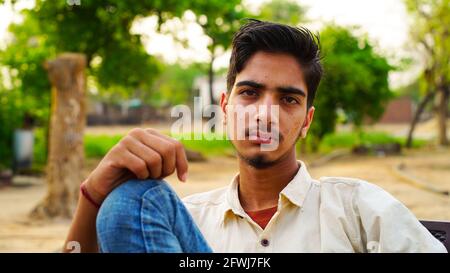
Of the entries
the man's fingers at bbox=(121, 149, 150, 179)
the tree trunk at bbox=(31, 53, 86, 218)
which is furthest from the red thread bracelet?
the tree trunk at bbox=(31, 53, 86, 218)

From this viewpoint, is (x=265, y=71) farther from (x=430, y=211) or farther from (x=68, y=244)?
(x=430, y=211)

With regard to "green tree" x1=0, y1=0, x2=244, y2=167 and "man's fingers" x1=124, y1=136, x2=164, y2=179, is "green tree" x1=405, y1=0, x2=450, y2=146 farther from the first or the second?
"man's fingers" x1=124, y1=136, x2=164, y2=179

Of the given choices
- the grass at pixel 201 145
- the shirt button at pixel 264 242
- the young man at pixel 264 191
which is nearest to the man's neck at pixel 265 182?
the young man at pixel 264 191

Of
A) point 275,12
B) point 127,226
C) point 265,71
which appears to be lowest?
point 127,226

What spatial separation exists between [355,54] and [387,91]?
5.79 feet

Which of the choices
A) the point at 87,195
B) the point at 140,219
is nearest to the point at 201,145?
the point at 87,195

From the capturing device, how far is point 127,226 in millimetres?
1045

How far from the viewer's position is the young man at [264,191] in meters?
1.10

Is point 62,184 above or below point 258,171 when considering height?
below

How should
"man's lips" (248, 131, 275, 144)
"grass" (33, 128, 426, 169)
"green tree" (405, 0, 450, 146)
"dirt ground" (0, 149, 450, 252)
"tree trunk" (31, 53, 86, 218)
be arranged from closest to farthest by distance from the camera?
"man's lips" (248, 131, 275, 144)
"dirt ground" (0, 149, 450, 252)
"tree trunk" (31, 53, 86, 218)
"grass" (33, 128, 426, 169)
"green tree" (405, 0, 450, 146)

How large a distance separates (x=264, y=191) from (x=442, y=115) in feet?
79.2

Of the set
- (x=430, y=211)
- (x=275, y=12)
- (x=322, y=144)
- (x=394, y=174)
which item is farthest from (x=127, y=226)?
(x=275, y=12)

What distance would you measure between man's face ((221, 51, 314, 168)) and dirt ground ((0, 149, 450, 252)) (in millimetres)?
5173

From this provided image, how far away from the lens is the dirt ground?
728 cm
